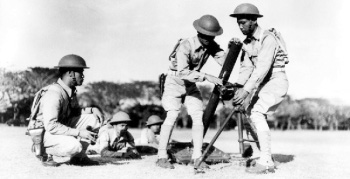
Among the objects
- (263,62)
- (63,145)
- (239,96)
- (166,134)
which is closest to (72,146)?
(63,145)

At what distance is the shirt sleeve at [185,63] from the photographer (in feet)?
19.6

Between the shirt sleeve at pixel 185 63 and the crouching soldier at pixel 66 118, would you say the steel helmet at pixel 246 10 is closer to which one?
the shirt sleeve at pixel 185 63

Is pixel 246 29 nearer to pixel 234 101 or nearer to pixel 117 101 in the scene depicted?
pixel 234 101

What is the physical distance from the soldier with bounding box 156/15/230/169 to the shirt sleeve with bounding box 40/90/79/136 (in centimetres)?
163

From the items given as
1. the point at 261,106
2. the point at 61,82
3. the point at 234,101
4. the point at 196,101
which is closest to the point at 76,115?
the point at 61,82

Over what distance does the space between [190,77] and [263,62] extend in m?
1.16

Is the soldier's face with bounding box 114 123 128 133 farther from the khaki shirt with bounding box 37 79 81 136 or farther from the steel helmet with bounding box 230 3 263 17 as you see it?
the steel helmet with bounding box 230 3 263 17

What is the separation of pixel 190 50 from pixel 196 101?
903 mm

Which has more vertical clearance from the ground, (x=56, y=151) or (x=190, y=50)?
(x=190, y=50)

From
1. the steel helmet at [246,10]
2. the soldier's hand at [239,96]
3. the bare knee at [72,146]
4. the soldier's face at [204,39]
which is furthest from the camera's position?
the soldier's face at [204,39]

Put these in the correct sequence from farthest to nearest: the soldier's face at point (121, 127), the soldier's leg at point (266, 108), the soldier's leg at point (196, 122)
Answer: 1. the soldier's face at point (121, 127)
2. the soldier's leg at point (196, 122)
3. the soldier's leg at point (266, 108)

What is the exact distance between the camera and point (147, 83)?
162 feet

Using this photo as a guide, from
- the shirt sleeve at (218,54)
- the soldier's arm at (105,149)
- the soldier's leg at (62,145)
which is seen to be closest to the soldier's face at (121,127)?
the soldier's arm at (105,149)

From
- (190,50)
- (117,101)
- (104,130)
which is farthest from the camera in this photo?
(117,101)
